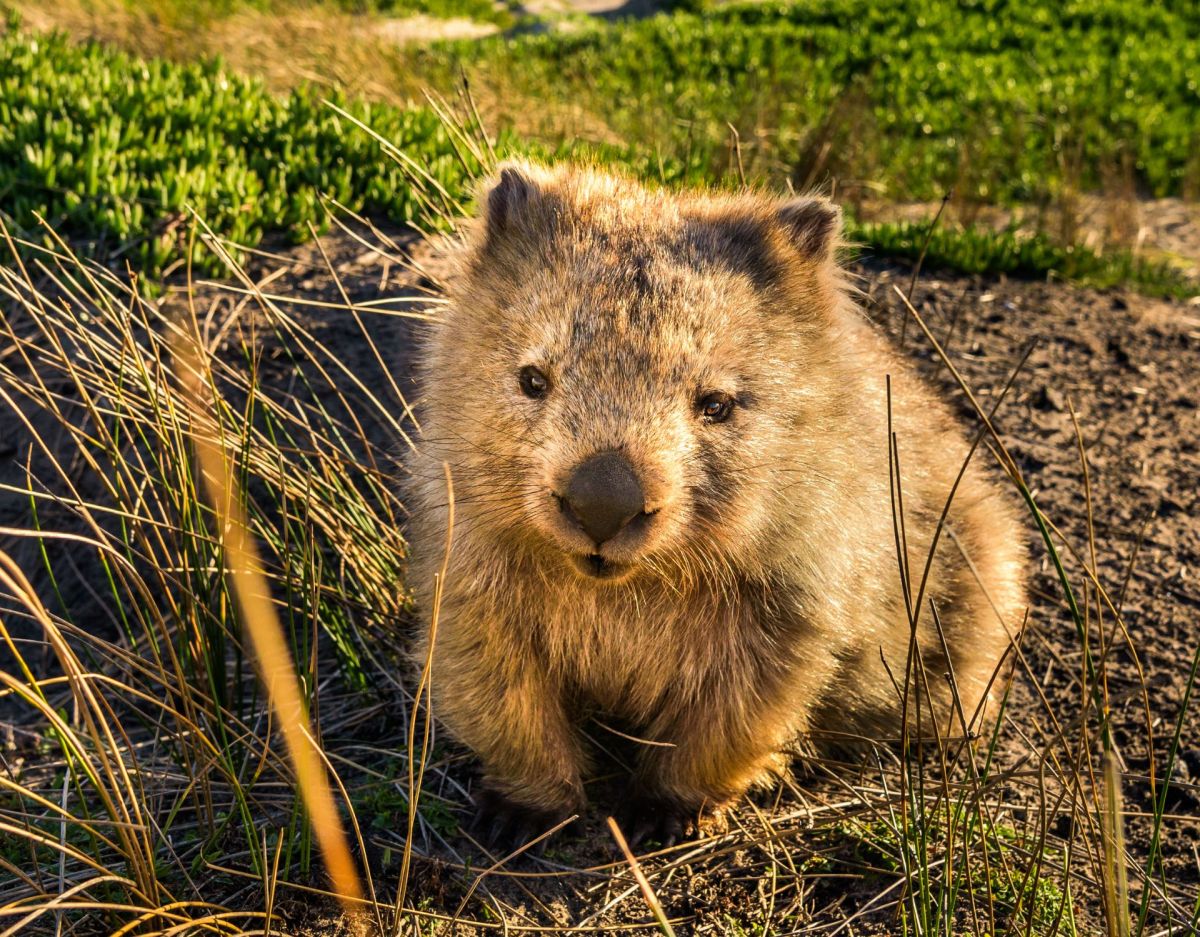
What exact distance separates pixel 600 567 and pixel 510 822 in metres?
0.97

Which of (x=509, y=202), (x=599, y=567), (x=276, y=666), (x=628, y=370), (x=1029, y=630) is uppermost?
(x=509, y=202)

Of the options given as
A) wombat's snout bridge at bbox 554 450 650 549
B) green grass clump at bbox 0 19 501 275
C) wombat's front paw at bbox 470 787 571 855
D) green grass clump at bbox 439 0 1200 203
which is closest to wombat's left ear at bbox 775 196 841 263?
wombat's snout bridge at bbox 554 450 650 549

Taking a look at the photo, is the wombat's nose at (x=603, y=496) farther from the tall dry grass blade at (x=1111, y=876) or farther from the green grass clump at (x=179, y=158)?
the green grass clump at (x=179, y=158)

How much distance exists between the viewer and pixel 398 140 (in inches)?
245

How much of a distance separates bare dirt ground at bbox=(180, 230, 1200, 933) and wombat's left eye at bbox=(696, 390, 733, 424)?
64 centimetres

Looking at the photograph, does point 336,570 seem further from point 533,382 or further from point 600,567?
point 600,567

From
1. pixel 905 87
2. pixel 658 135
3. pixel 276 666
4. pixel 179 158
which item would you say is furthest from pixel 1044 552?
pixel 905 87

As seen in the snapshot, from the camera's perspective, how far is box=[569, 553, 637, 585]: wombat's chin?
7.91 feet

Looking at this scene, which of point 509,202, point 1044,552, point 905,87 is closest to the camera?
point 509,202

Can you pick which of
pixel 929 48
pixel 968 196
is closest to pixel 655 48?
pixel 929 48

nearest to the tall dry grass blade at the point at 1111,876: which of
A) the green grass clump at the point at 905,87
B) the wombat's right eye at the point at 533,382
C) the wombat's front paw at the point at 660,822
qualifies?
the wombat's front paw at the point at 660,822

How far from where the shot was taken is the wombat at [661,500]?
98.2 inches

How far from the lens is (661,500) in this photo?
2.34 metres

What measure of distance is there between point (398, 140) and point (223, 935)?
15.1 ft
